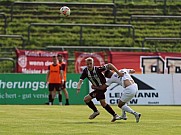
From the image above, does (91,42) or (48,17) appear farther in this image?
(48,17)

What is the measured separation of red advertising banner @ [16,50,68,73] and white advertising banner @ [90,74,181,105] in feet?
14.5

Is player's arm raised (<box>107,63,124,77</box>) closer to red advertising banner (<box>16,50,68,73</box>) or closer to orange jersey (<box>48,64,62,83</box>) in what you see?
orange jersey (<box>48,64,62,83</box>)

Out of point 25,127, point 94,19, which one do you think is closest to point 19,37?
point 94,19

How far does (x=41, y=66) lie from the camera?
35.9 metres

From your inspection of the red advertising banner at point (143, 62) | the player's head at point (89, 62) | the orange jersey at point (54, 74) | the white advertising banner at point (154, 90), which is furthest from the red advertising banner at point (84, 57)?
the player's head at point (89, 62)

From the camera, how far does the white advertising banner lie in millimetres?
33062

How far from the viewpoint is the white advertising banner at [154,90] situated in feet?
108

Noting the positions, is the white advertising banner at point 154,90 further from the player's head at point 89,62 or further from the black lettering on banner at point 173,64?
the player's head at point 89,62

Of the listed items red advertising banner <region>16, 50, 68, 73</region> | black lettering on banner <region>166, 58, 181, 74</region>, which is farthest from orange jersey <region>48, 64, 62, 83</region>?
black lettering on banner <region>166, 58, 181, 74</region>

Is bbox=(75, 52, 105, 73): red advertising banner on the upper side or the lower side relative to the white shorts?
upper

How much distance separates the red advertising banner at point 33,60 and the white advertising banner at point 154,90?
4.41 m

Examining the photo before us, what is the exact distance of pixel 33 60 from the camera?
35750 mm

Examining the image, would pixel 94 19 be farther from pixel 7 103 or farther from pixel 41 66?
pixel 7 103

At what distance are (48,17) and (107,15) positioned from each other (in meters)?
4.23
